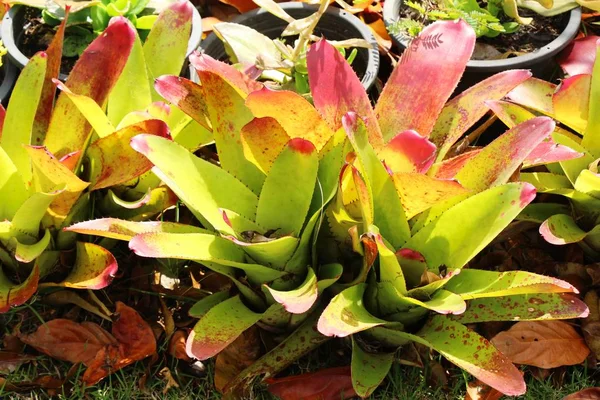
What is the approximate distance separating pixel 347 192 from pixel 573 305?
0.50 m

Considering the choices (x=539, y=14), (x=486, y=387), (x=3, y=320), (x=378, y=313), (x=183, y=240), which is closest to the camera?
(x=183, y=240)

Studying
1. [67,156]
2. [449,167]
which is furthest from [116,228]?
[449,167]

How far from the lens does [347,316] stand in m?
1.37

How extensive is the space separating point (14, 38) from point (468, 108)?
1.32 m

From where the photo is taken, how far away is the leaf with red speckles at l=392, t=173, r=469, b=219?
1.31 meters

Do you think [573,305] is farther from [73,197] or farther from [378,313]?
[73,197]

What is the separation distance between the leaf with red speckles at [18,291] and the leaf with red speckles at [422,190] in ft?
2.64

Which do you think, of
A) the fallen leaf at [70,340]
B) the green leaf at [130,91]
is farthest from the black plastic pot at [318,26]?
the fallen leaf at [70,340]

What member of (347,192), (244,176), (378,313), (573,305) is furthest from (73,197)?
(573,305)

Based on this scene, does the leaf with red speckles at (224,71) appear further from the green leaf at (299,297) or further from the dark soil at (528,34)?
the dark soil at (528,34)

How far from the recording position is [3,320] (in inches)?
69.9

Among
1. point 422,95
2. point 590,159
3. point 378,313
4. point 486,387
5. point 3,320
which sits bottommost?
point 486,387

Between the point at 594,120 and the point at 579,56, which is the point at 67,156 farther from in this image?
the point at 579,56

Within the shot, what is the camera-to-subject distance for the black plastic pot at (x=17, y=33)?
1950 millimetres
